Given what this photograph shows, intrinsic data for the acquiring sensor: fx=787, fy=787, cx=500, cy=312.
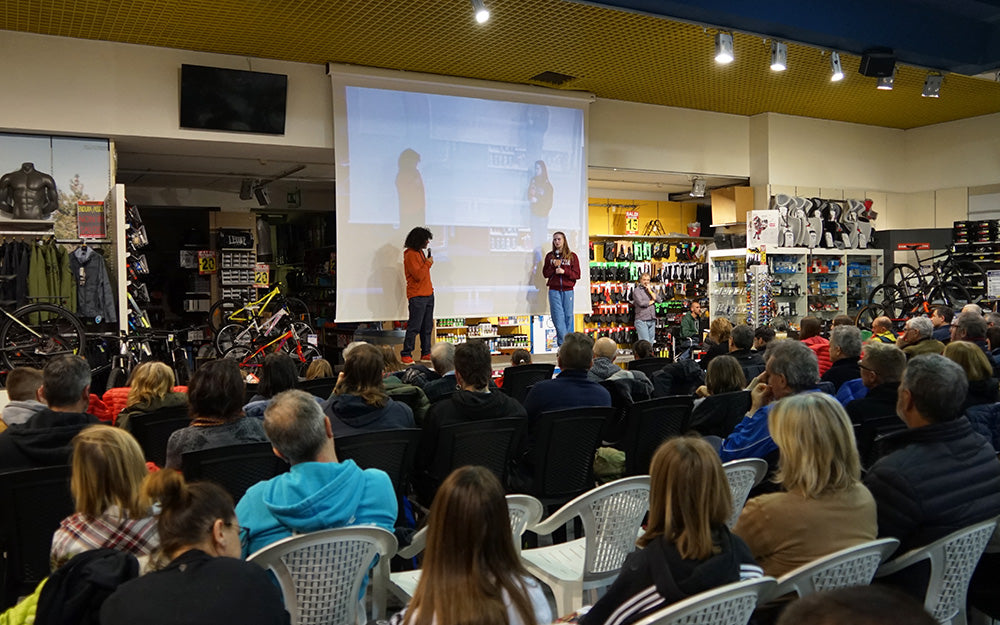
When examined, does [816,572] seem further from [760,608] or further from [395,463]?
[395,463]

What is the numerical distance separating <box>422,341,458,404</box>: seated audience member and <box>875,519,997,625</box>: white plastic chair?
310cm

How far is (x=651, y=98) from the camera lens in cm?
1154

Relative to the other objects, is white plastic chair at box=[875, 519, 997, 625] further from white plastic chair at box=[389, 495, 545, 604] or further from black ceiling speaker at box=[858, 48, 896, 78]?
black ceiling speaker at box=[858, 48, 896, 78]

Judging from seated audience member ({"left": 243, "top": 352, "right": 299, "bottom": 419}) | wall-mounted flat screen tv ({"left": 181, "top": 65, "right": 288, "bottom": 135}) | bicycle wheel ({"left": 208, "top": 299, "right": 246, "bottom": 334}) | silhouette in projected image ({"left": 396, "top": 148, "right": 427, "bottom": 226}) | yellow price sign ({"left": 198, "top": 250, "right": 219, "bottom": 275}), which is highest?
wall-mounted flat screen tv ({"left": 181, "top": 65, "right": 288, "bottom": 135})

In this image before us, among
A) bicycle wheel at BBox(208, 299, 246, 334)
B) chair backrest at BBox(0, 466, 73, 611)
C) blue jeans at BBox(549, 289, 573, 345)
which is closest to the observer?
chair backrest at BBox(0, 466, 73, 611)

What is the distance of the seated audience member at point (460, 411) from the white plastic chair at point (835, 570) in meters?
1.95

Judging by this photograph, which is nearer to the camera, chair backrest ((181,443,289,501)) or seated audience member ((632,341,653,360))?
chair backrest ((181,443,289,501))

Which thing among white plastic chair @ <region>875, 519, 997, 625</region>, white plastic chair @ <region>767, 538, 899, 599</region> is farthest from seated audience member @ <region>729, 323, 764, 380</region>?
white plastic chair @ <region>767, 538, 899, 599</region>

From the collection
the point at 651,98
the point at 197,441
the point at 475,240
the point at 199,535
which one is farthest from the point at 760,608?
the point at 651,98

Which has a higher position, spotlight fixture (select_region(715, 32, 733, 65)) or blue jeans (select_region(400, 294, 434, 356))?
spotlight fixture (select_region(715, 32, 733, 65))

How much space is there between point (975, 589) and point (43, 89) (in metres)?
8.74

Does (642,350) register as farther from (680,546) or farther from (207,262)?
(207,262)

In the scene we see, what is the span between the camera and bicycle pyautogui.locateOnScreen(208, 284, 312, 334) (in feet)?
34.3

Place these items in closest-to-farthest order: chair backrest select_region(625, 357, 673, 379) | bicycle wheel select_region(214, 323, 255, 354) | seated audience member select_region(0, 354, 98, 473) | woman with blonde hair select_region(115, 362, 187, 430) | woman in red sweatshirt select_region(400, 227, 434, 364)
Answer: seated audience member select_region(0, 354, 98, 473)
woman with blonde hair select_region(115, 362, 187, 430)
chair backrest select_region(625, 357, 673, 379)
woman in red sweatshirt select_region(400, 227, 434, 364)
bicycle wheel select_region(214, 323, 255, 354)
